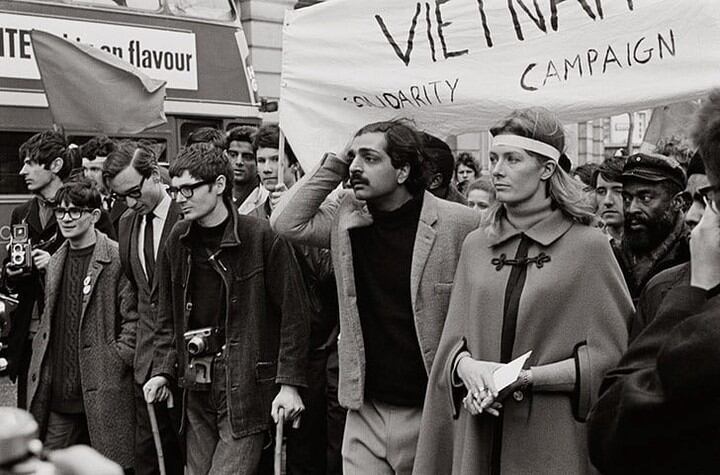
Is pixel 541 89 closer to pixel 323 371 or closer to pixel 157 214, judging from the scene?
pixel 323 371

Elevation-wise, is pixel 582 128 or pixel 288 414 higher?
pixel 582 128

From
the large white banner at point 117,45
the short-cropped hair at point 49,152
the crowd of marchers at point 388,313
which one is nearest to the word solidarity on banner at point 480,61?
the crowd of marchers at point 388,313

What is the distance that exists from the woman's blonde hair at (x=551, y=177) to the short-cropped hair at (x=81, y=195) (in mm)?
2824

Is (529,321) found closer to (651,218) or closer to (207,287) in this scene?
(651,218)

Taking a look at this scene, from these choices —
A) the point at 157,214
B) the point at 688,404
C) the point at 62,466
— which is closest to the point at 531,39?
the point at 157,214

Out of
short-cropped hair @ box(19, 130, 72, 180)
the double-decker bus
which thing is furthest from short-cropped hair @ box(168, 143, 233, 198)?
the double-decker bus

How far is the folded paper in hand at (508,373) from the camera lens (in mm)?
3492

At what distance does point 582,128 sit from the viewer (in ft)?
99.6

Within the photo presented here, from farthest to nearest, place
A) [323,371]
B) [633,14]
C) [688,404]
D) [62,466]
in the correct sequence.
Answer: [323,371] < [633,14] < [688,404] < [62,466]

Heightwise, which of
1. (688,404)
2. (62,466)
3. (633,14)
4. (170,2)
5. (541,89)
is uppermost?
(170,2)

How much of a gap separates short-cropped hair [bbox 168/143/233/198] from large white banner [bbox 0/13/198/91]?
6325 millimetres

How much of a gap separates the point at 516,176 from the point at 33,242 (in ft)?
13.7

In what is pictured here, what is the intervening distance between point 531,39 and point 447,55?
44cm

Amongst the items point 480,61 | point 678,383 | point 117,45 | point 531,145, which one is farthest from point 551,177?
point 117,45
